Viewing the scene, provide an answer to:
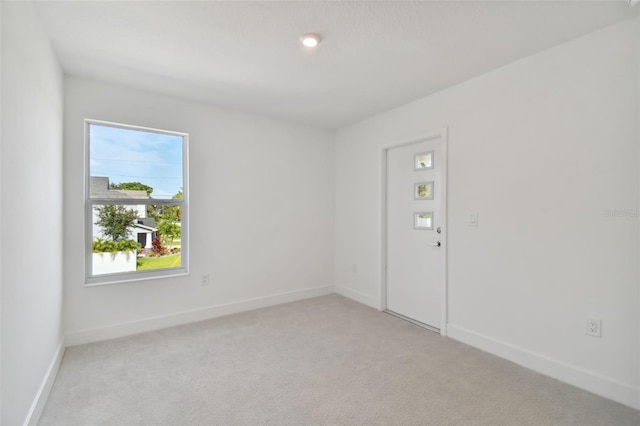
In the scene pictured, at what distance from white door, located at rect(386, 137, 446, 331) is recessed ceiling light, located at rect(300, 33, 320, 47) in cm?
173

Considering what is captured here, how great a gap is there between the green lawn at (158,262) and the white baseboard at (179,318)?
0.54m

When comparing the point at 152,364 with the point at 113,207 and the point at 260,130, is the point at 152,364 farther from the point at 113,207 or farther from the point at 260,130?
the point at 260,130

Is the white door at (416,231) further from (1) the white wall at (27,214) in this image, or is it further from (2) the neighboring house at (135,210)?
(1) the white wall at (27,214)

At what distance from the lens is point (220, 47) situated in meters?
2.33

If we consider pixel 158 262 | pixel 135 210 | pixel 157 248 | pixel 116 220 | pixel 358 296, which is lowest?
pixel 358 296

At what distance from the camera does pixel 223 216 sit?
370cm

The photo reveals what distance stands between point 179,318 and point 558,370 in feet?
11.8

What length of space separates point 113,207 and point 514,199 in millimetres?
3844

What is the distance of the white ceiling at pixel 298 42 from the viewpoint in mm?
1895

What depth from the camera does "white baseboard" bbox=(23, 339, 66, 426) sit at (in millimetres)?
1738

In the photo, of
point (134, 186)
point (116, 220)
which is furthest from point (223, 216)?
point (116, 220)

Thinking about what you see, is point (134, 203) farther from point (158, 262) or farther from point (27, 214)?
point (27, 214)

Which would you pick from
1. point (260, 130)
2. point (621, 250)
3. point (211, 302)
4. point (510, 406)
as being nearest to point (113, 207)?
point (211, 302)

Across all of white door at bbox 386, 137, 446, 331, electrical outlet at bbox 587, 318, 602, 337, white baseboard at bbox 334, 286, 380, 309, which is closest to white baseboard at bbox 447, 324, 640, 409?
electrical outlet at bbox 587, 318, 602, 337
